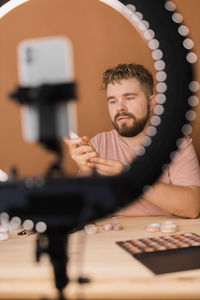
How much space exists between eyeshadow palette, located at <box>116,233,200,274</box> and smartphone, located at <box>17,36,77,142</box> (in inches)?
22.3

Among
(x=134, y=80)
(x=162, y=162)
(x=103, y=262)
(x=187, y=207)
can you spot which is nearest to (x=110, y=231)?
(x=103, y=262)

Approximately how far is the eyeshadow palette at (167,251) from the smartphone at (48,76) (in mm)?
565

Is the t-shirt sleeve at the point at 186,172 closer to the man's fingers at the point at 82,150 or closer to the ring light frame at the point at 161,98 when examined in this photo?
the man's fingers at the point at 82,150

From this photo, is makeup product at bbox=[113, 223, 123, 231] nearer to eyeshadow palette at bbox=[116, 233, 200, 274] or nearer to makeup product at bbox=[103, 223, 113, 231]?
makeup product at bbox=[103, 223, 113, 231]

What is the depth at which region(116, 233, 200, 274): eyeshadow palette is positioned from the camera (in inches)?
34.1

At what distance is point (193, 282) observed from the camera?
0.79 metres

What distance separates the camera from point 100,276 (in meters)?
0.86

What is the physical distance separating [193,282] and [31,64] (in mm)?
617

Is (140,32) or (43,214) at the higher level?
(140,32)

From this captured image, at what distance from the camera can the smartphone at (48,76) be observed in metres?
0.39

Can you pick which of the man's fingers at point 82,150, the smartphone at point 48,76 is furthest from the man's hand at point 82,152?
the smartphone at point 48,76

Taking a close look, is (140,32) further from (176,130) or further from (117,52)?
(117,52)

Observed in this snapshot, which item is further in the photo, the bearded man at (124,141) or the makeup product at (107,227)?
the bearded man at (124,141)

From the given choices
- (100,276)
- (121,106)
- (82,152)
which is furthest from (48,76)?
(121,106)
